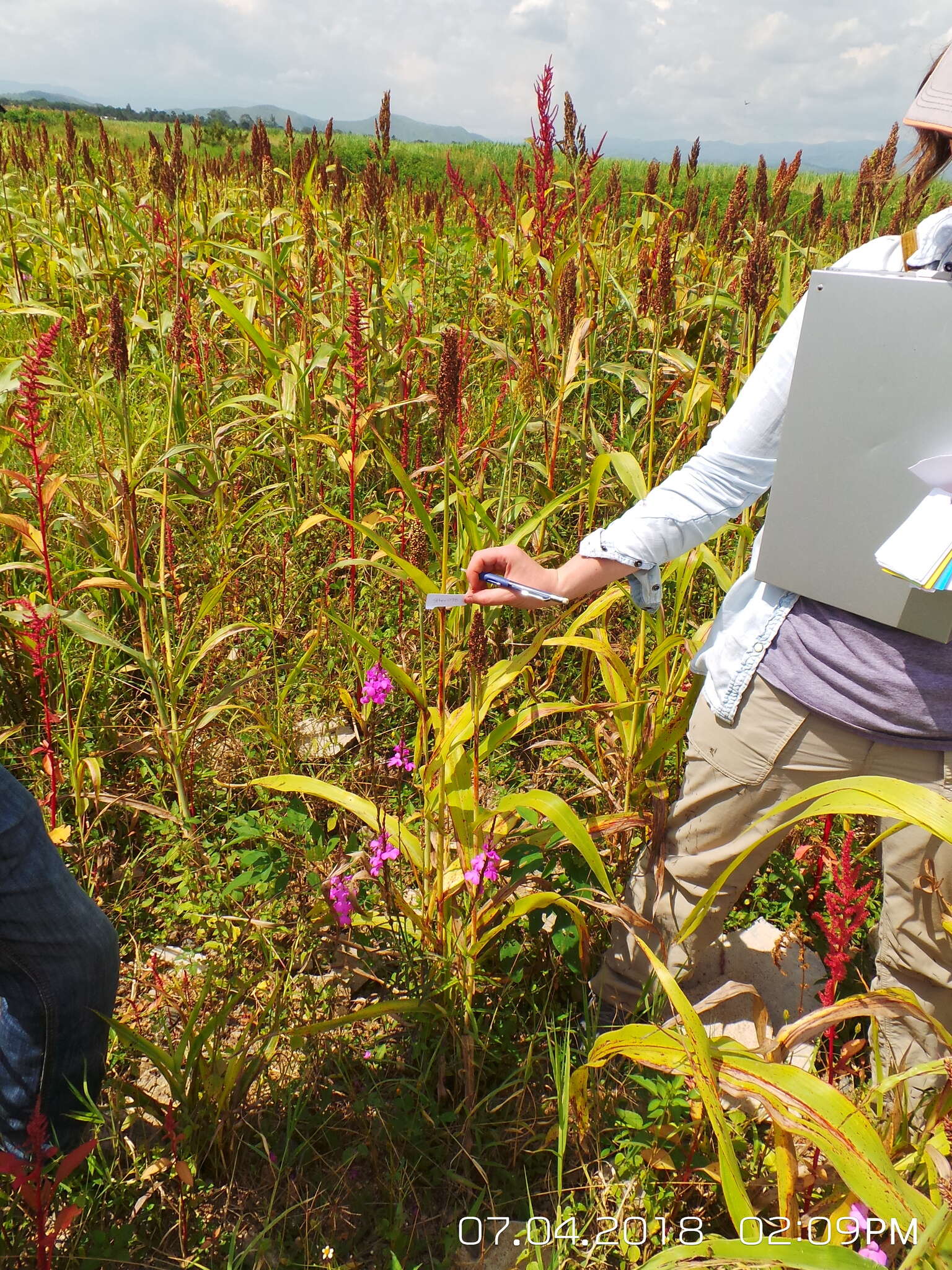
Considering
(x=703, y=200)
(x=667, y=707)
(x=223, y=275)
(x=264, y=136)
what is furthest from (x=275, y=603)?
(x=703, y=200)

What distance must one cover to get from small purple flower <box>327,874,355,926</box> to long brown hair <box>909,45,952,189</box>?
141cm

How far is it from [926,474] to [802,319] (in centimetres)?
28

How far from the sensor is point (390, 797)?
6.30 feet

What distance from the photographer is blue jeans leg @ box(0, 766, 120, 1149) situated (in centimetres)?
97

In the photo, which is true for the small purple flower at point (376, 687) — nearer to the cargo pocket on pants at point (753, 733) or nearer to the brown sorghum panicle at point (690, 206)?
the cargo pocket on pants at point (753, 733)

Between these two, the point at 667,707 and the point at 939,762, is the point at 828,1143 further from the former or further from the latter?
the point at 667,707

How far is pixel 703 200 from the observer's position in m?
4.88

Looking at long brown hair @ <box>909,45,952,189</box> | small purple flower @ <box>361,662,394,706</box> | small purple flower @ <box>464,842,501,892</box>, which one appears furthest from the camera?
small purple flower @ <box>361,662,394,706</box>

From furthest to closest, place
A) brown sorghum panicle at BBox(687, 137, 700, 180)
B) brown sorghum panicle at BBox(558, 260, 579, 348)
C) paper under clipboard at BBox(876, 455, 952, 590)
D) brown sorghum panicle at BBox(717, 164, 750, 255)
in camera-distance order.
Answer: brown sorghum panicle at BBox(687, 137, 700, 180) → brown sorghum panicle at BBox(717, 164, 750, 255) → brown sorghum panicle at BBox(558, 260, 579, 348) → paper under clipboard at BBox(876, 455, 952, 590)

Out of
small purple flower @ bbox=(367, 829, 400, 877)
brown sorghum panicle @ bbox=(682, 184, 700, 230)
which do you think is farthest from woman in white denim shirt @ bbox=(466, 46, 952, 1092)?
brown sorghum panicle @ bbox=(682, 184, 700, 230)

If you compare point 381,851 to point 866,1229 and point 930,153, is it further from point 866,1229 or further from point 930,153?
point 930,153

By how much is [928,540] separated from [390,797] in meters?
1.29

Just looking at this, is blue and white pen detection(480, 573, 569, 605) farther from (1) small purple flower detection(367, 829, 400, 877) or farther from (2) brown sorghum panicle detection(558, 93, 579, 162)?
(2) brown sorghum panicle detection(558, 93, 579, 162)

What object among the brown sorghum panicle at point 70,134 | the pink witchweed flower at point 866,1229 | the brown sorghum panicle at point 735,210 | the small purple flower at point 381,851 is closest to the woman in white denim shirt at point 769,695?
the pink witchweed flower at point 866,1229
